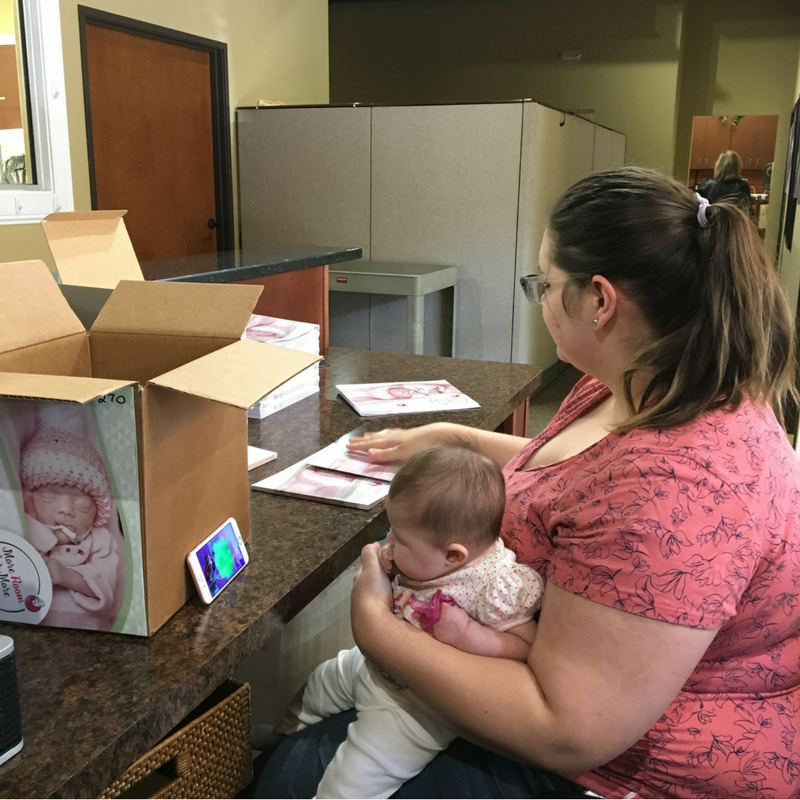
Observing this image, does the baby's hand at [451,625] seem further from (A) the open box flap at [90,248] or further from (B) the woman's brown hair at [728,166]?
(B) the woman's brown hair at [728,166]

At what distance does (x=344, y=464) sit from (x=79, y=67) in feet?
11.4

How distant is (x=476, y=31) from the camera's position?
869 centimetres

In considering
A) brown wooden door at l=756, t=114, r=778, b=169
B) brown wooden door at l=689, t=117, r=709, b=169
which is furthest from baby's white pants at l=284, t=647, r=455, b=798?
brown wooden door at l=756, t=114, r=778, b=169

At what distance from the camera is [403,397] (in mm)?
1838

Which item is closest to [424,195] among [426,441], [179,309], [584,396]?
[426,441]

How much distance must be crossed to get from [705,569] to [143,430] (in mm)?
594

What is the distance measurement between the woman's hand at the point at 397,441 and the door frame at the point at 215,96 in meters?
3.28

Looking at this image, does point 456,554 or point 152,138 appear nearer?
point 456,554

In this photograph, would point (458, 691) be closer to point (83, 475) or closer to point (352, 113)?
point (83, 475)

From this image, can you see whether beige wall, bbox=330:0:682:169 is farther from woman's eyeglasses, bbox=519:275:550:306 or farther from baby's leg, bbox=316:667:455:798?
baby's leg, bbox=316:667:455:798

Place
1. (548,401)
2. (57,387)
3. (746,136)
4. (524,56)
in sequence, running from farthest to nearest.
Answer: (746,136) → (524,56) → (548,401) → (57,387)

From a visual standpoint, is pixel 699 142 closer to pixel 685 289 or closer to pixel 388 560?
pixel 685 289

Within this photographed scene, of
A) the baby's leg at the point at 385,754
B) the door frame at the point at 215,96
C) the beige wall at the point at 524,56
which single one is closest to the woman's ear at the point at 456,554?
the baby's leg at the point at 385,754

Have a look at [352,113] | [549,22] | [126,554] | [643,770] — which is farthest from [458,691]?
[549,22]
